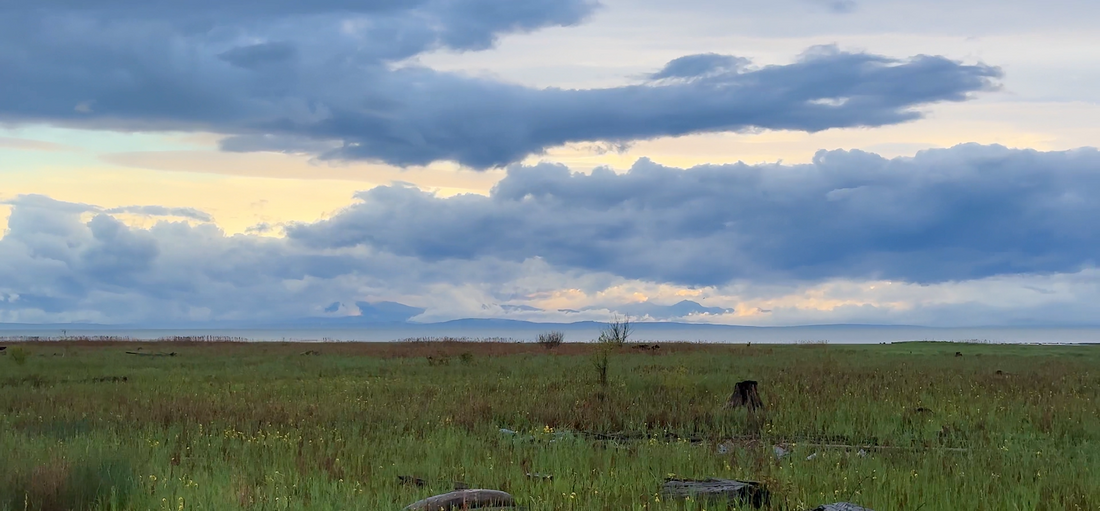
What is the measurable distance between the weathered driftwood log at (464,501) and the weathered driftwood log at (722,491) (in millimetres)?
1854

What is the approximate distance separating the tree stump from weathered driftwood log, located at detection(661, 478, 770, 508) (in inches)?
383

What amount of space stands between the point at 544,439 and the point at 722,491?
246 inches

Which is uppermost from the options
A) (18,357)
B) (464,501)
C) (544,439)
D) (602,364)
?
(602,364)

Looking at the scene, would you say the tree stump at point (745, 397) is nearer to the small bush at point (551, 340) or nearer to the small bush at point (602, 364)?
the small bush at point (602, 364)

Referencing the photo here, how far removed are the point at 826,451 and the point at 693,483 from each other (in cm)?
504

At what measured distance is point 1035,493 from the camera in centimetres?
964

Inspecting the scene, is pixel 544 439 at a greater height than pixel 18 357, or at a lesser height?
lesser

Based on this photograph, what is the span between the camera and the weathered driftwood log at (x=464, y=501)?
8.66 metres

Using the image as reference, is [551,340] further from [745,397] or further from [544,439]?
[544,439]

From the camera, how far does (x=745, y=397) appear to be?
18984mm

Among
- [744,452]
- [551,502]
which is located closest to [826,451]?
[744,452]

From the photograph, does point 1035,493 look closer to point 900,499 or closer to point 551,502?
point 900,499

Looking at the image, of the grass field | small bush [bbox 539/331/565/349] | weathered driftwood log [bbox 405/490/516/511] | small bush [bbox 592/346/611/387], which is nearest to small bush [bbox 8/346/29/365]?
the grass field

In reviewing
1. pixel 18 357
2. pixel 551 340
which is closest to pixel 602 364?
pixel 18 357
